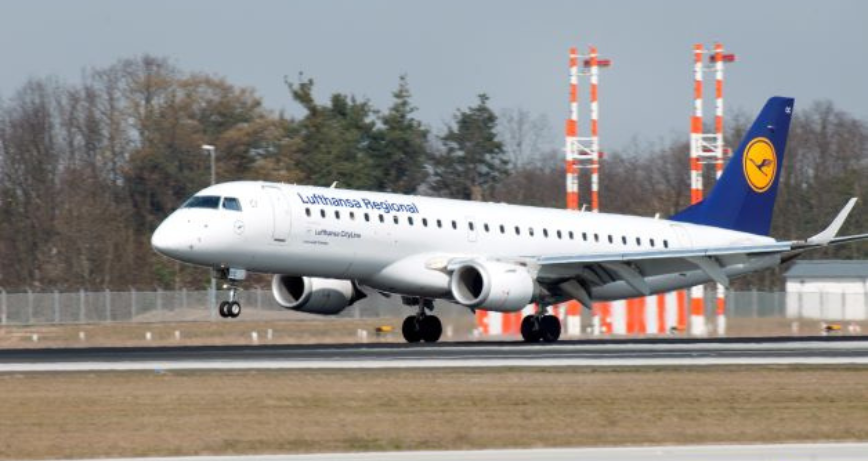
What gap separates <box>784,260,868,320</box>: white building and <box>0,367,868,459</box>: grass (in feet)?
91.8

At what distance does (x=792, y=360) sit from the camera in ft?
107

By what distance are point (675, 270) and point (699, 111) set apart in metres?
11.1

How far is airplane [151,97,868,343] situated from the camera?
3838 centimetres

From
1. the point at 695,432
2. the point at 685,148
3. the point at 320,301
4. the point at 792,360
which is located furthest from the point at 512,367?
the point at 685,148

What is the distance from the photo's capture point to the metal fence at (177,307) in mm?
57062

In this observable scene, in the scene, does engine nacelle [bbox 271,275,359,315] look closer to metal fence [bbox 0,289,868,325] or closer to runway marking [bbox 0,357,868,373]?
runway marking [bbox 0,357,868,373]

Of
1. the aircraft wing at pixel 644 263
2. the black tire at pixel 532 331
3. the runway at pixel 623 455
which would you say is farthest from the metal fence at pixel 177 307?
the runway at pixel 623 455

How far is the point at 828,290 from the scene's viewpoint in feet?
237

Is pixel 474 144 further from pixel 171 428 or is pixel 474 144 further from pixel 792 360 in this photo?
pixel 171 428

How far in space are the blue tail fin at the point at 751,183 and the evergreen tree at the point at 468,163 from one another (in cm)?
5676

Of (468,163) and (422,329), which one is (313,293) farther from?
(468,163)

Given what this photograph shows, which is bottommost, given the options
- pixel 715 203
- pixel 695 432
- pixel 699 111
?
pixel 695 432

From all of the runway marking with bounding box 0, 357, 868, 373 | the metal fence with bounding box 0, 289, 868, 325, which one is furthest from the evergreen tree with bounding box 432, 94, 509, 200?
the runway marking with bounding box 0, 357, 868, 373

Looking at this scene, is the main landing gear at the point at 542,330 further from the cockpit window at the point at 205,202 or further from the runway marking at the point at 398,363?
the runway marking at the point at 398,363
